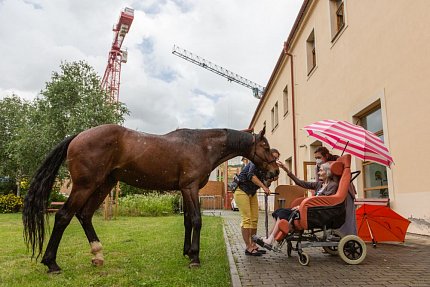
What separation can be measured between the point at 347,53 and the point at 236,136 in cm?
624

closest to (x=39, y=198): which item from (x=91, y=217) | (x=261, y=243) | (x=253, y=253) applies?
(x=91, y=217)

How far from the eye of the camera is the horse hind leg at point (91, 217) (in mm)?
4696

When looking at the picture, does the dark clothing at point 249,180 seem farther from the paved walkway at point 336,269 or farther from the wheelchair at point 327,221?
the paved walkway at point 336,269

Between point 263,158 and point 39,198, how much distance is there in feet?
10.3

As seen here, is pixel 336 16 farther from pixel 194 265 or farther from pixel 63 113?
pixel 63 113

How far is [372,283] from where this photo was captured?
3.80 m

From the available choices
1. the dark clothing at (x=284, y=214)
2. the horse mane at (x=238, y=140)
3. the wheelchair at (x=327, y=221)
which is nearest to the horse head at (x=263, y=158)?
the horse mane at (x=238, y=140)

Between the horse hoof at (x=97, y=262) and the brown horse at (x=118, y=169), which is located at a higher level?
the brown horse at (x=118, y=169)

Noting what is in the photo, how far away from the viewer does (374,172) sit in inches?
349

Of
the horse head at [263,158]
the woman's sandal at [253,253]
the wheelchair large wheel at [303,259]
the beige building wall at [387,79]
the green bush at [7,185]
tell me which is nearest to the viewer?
the wheelchair large wheel at [303,259]

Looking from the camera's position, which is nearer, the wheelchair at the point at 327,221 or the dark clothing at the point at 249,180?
the wheelchair at the point at 327,221

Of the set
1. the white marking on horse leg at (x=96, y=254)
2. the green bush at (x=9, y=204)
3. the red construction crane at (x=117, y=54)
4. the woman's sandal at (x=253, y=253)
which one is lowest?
the woman's sandal at (x=253, y=253)

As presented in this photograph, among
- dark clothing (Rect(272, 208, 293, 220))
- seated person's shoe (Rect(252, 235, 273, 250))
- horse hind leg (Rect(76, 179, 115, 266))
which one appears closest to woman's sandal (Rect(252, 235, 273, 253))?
seated person's shoe (Rect(252, 235, 273, 250))

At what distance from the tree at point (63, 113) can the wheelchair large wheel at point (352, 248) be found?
60.6 ft
